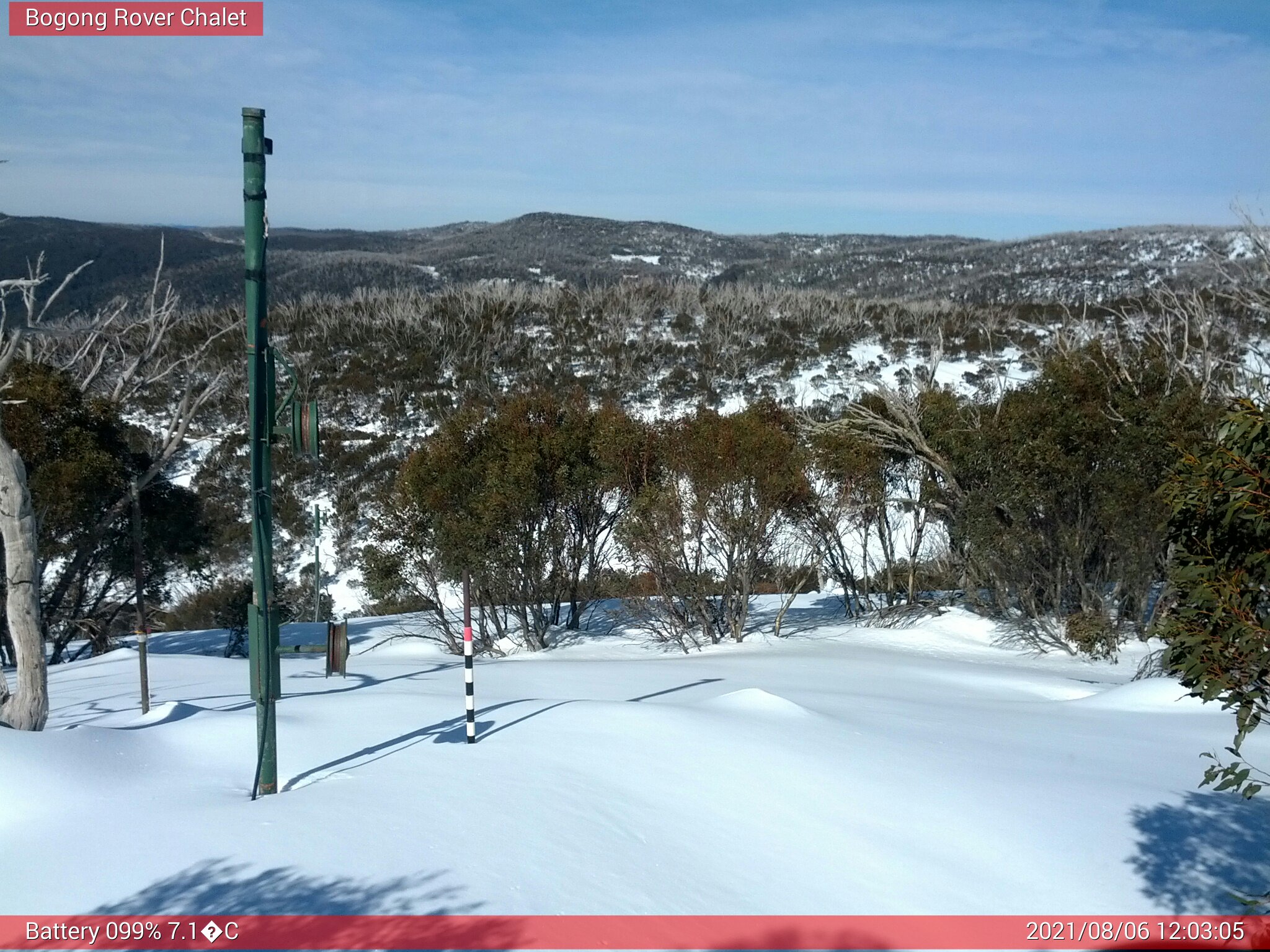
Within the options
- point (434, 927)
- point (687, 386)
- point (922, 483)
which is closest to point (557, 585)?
point (922, 483)

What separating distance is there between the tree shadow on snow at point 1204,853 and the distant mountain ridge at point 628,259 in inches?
2216

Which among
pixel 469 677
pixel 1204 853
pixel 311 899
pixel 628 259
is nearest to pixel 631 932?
pixel 311 899

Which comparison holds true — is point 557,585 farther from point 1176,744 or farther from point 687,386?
point 687,386

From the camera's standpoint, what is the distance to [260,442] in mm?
5836

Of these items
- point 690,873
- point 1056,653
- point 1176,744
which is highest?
point 690,873

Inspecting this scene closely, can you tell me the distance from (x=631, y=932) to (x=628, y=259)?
330ft

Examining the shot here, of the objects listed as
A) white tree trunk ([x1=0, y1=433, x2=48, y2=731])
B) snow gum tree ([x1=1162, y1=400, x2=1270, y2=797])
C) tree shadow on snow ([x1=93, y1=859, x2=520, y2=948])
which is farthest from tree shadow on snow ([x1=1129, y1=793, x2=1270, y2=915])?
white tree trunk ([x1=0, y1=433, x2=48, y2=731])

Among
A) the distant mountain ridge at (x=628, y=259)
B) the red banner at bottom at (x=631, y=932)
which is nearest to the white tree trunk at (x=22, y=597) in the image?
the red banner at bottom at (x=631, y=932)

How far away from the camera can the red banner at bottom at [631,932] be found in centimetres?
399

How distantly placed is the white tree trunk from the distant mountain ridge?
56.5 meters

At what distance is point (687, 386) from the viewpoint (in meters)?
41.8

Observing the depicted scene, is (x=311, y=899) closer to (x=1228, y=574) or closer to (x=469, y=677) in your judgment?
(x=469, y=677)

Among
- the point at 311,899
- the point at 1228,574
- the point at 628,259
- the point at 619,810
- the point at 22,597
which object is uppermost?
the point at 628,259

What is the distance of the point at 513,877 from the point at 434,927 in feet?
2.06
